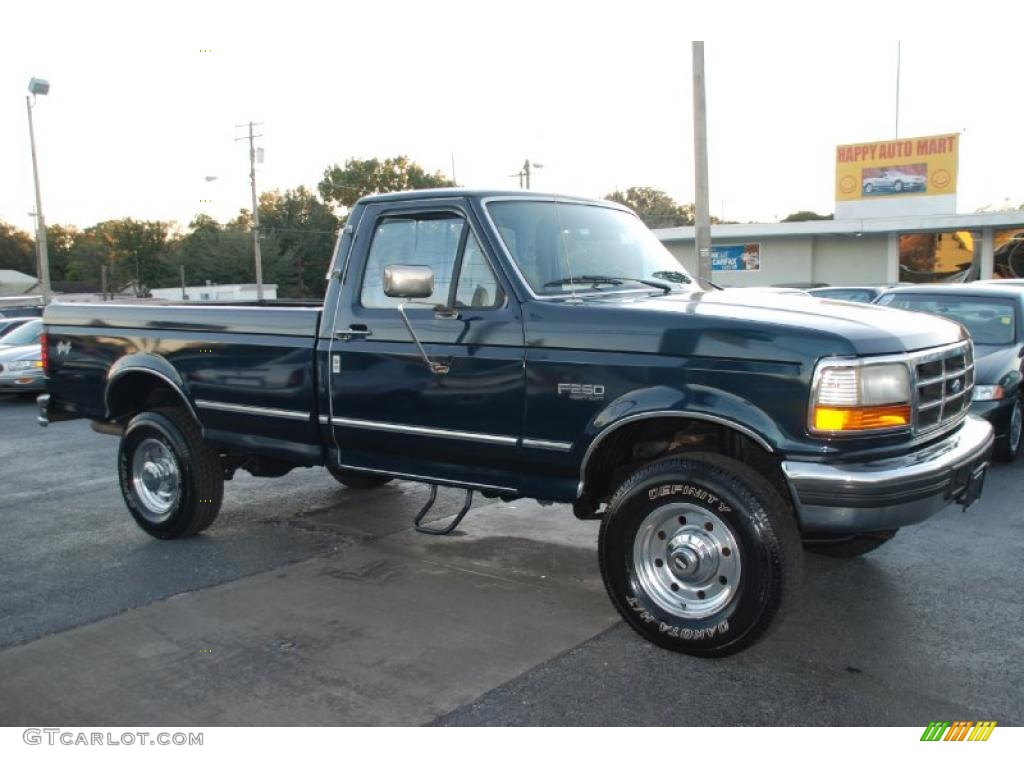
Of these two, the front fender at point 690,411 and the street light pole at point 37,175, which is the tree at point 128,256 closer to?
the street light pole at point 37,175

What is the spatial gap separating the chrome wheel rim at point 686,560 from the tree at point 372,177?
6374 cm

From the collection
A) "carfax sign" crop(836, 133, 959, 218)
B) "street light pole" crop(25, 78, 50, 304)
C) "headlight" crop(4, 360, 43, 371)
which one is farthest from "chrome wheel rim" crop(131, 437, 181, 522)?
"carfax sign" crop(836, 133, 959, 218)

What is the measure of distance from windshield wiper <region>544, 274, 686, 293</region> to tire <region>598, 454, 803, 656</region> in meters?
1.09

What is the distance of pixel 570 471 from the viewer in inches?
172

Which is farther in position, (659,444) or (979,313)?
(979,313)

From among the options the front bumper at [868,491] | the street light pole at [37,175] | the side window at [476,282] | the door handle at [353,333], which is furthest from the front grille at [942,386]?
the street light pole at [37,175]

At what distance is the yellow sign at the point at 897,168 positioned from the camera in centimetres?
3228

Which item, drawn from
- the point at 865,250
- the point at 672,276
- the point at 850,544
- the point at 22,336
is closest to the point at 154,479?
the point at 672,276

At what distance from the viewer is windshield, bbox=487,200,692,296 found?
4684 mm

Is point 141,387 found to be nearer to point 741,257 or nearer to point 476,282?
point 476,282

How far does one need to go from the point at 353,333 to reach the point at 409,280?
30.0 inches

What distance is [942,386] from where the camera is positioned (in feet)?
13.6

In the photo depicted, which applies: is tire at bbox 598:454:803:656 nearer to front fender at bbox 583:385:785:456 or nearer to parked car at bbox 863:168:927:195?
front fender at bbox 583:385:785:456

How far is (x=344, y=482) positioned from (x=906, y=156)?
103 ft
